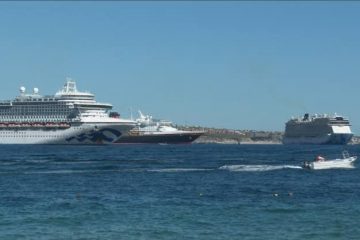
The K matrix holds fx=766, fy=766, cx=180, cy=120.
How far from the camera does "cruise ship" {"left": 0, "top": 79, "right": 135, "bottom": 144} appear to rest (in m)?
155

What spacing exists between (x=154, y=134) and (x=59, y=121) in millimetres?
24037

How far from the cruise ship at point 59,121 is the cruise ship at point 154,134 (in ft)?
27.7

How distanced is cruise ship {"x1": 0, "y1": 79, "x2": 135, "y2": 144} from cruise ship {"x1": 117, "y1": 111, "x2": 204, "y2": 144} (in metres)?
8.44

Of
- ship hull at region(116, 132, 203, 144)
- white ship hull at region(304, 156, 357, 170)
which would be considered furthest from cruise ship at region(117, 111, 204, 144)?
white ship hull at region(304, 156, 357, 170)

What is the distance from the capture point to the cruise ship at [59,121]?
154875mm

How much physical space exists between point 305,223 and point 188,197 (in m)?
11.1

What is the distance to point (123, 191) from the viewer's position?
146ft

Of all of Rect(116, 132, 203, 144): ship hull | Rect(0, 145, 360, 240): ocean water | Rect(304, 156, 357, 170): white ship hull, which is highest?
Rect(116, 132, 203, 144): ship hull

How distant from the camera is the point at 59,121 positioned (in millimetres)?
159375

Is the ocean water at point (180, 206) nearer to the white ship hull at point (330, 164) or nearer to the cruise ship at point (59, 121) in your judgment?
the white ship hull at point (330, 164)

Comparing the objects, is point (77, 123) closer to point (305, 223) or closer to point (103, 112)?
point (103, 112)

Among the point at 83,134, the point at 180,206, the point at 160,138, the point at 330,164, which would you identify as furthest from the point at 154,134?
the point at 180,206

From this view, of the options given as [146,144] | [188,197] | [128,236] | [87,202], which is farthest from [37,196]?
[146,144]

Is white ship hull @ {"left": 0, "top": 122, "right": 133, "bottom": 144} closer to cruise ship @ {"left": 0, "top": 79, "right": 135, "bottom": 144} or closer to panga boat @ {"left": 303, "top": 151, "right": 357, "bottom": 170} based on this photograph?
cruise ship @ {"left": 0, "top": 79, "right": 135, "bottom": 144}
